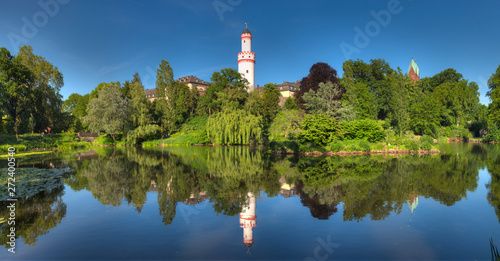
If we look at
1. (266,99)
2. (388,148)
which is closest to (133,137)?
(266,99)

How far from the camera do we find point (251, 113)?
43.6 metres

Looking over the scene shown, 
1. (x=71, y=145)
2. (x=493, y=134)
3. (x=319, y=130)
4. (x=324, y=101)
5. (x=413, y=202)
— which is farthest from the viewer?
(x=493, y=134)

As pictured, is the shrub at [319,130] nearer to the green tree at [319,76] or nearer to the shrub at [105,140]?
the green tree at [319,76]

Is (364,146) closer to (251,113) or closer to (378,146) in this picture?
(378,146)

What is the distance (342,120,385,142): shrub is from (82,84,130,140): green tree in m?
32.0

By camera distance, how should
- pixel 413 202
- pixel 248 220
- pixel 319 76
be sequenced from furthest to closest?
pixel 319 76
pixel 413 202
pixel 248 220

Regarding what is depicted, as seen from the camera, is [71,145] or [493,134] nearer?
[71,145]

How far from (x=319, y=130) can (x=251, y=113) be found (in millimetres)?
19038

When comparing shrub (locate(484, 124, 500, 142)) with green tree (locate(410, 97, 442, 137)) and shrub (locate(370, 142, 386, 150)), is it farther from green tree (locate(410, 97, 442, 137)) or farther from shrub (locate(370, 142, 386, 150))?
shrub (locate(370, 142, 386, 150))

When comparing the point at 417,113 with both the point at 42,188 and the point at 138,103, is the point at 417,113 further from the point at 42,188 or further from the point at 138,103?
the point at 42,188

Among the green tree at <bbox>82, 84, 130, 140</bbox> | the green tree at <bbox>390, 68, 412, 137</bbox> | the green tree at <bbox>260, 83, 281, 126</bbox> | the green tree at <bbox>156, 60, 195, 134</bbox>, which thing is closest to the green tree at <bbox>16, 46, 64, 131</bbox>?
the green tree at <bbox>82, 84, 130, 140</bbox>

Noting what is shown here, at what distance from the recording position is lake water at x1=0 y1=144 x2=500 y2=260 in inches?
246

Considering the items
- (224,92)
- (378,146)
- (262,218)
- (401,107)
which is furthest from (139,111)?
(401,107)

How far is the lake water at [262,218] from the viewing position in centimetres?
625
